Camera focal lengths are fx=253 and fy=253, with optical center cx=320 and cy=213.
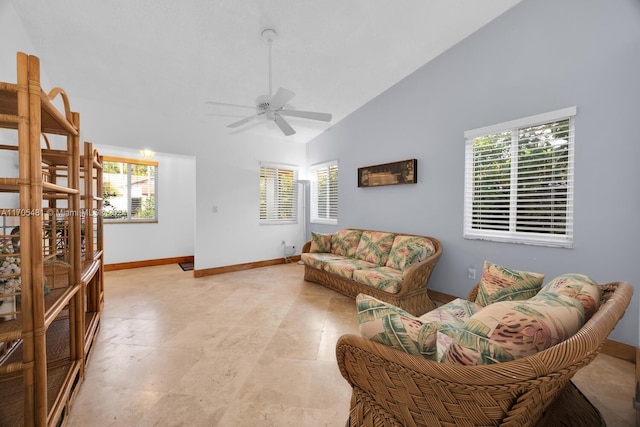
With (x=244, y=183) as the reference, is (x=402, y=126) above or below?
above

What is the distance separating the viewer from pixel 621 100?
212 cm

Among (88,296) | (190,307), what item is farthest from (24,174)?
(190,307)

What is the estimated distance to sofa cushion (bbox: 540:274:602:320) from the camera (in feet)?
3.50

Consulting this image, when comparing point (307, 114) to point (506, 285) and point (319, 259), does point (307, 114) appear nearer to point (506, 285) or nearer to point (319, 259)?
point (319, 259)

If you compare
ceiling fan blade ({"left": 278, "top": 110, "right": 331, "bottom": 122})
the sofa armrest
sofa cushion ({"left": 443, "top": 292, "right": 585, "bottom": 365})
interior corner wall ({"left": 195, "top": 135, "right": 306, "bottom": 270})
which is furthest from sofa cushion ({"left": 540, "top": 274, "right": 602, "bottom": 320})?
interior corner wall ({"left": 195, "top": 135, "right": 306, "bottom": 270})

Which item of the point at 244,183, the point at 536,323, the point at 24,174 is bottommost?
the point at 536,323

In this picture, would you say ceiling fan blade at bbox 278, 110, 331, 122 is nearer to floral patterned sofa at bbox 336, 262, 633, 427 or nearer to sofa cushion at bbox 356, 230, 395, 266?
sofa cushion at bbox 356, 230, 395, 266

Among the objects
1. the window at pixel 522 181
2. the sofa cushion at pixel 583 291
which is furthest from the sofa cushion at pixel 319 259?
the sofa cushion at pixel 583 291

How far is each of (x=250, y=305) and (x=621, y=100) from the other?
4198 millimetres

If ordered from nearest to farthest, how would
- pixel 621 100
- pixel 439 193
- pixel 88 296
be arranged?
1. pixel 621 100
2. pixel 88 296
3. pixel 439 193

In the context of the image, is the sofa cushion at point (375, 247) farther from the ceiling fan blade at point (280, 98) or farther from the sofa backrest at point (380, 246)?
the ceiling fan blade at point (280, 98)

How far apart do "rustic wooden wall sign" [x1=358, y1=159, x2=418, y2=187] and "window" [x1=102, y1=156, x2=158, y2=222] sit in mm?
4395

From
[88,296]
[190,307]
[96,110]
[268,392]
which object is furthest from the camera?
[96,110]

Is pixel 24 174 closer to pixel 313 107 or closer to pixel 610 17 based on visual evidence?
pixel 313 107
